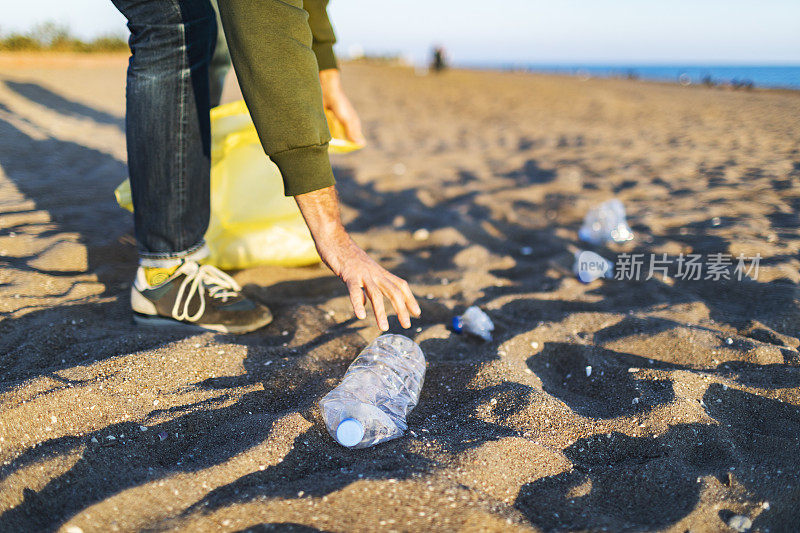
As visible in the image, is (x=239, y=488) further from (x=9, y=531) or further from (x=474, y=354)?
(x=474, y=354)

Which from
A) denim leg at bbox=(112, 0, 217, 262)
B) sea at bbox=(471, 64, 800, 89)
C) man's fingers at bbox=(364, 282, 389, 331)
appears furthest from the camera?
sea at bbox=(471, 64, 800, 89)

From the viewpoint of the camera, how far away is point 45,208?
93.5 inches

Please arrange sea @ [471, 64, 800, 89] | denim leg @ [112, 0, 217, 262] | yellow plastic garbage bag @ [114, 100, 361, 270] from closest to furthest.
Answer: denim leg @ [112, 0, 217, 262] → yellow plastic garbage bag @ [114, 100, 361, 270] → sea @ [471, 64, 800, 89]

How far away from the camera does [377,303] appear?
1.21 m

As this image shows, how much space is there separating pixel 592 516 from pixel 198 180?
1.42m

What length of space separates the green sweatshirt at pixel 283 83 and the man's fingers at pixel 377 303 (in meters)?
0.28

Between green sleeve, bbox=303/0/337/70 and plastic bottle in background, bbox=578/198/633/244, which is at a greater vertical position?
green sleeve, bbox=303/0/337/70

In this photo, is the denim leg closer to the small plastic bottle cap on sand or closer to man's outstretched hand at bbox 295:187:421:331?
man's outstretched hand at bbox 295:187:421:331

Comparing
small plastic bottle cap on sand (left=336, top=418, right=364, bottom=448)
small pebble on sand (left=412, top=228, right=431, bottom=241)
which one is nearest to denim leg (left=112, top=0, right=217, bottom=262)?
small plastic bottle cap on sand (left=336, top=418, right=364, bottom=448)

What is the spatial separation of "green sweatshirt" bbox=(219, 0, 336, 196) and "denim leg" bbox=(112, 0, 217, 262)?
38 centimetres

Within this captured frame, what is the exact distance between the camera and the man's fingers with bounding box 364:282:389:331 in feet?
3.93

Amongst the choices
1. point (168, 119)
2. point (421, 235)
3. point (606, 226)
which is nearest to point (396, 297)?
point (168, 119)

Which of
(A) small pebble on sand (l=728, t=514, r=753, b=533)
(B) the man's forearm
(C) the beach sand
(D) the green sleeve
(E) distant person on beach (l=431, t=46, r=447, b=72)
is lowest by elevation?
(A) small pebble on sand (l=728, t=514, r=753, b=533)

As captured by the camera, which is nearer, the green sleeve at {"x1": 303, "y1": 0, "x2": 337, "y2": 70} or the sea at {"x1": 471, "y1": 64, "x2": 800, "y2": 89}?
the green sleeve at {"x1": 303, "y1": 0, "x2": 337, "y2": 70}
